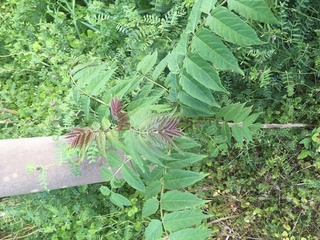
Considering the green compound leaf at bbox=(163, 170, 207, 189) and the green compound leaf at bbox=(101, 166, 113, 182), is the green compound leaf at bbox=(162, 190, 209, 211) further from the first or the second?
the green compound leaf at bbox=(101, 166, 113, 182)

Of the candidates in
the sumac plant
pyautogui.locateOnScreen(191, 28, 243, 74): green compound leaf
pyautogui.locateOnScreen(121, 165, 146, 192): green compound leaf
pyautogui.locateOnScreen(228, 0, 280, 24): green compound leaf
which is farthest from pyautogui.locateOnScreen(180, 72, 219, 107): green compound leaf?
pyautogui.locateOnScreen(121, 165, 146, 192): green compound leaf

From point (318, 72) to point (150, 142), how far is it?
4.07 feet

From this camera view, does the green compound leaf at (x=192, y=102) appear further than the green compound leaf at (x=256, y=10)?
Yes

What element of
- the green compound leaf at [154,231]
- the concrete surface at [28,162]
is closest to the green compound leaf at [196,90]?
the green compound leaf at [154,231]

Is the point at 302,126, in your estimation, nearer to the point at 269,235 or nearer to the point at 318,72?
the point at 318,72

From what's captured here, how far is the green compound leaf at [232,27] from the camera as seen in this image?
34.7 inches

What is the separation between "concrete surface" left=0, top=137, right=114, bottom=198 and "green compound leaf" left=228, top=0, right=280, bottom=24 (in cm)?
116

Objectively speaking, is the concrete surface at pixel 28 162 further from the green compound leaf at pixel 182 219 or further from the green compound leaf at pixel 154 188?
the green compound leaf at pixel 182 219

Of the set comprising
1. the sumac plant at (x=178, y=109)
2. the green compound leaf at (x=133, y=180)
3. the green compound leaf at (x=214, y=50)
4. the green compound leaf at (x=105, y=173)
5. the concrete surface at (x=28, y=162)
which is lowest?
the concrete surface at (x=28, y=162)

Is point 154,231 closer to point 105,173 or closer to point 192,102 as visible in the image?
point 105,173

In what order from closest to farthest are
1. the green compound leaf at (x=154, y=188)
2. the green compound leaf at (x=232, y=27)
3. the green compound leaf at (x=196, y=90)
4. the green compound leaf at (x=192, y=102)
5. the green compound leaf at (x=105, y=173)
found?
the green compound leaf at (x=232, y=27) → the green compound leaf at (x=196, y=90) → the green compound leaf at (x=192, y=102) → the green compound leaf at (x=154, y=188) → the green compound leaf at (x=105, y=173)

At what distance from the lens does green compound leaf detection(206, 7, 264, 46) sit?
882 millimetres

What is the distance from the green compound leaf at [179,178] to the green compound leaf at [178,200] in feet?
0.09

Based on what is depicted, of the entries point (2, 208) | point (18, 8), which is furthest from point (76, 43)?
point (2, 208)
